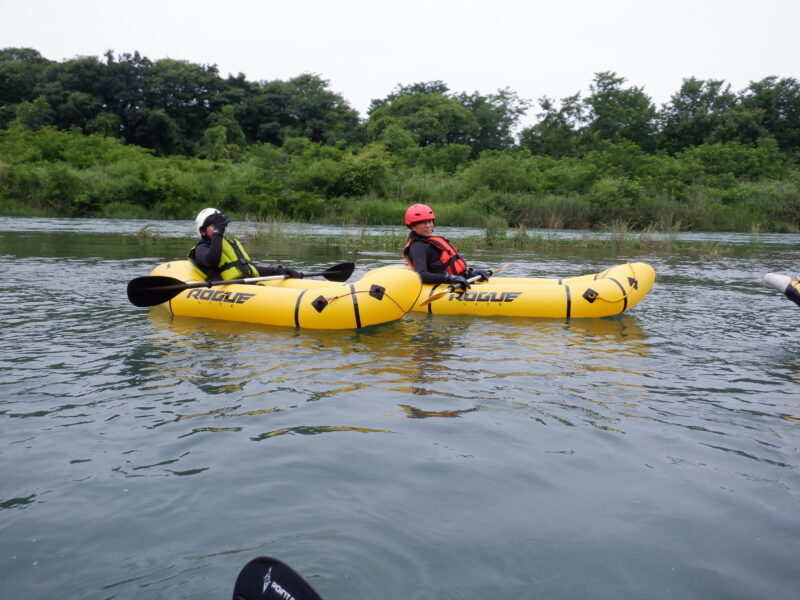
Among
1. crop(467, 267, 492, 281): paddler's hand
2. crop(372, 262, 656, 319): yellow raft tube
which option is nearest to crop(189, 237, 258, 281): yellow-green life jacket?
crop(372, 262, 656, 319): yellow raft tube

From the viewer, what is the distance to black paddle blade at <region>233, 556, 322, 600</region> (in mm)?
1646

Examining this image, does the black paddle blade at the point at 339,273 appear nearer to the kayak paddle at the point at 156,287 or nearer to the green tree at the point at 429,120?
the kayak paddle at the point at 156,287

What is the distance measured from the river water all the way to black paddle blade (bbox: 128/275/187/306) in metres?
Result: 0.27

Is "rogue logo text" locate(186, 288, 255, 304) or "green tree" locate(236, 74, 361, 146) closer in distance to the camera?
"rogue logo text" locate(186, 288, 255, 304)

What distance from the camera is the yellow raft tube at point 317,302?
5.61m

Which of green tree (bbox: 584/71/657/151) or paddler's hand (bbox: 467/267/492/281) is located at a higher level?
green tree (bbox: 584/71/657/151)

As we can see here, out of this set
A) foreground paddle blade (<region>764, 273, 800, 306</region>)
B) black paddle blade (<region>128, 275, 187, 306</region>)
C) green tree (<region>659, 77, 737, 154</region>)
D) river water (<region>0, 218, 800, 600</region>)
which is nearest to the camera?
river water (<region>0, 218, 800, 600</region>)

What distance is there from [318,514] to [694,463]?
173 centimetres

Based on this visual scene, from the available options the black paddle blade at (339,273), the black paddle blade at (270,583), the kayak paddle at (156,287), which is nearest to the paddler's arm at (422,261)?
the black paddle blade at (339,273)

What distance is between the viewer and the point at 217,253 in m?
6.16

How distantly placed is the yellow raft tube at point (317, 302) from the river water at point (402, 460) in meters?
0.15

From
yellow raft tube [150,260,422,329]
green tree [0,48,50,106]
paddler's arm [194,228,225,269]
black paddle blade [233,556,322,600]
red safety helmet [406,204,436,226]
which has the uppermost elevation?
green tree [0,48,50,106]

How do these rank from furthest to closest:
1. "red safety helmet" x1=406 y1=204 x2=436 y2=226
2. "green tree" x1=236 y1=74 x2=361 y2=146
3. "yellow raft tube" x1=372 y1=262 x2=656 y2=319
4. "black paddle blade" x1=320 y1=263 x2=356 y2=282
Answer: "green tree" x1=236 y1=74 x2=361 y2=146, "black paddle blade" x1=320 y1=263 x2=356 y2=282, "red safety helmet" x1=406 y1=204 x2=436 y2=226, "yellow raft tube" x1=372 y1=262 x2=656 y2=319

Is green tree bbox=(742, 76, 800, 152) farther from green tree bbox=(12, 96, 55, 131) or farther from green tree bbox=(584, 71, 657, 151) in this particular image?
green tree bbox=(12, 96, 55, 131)
